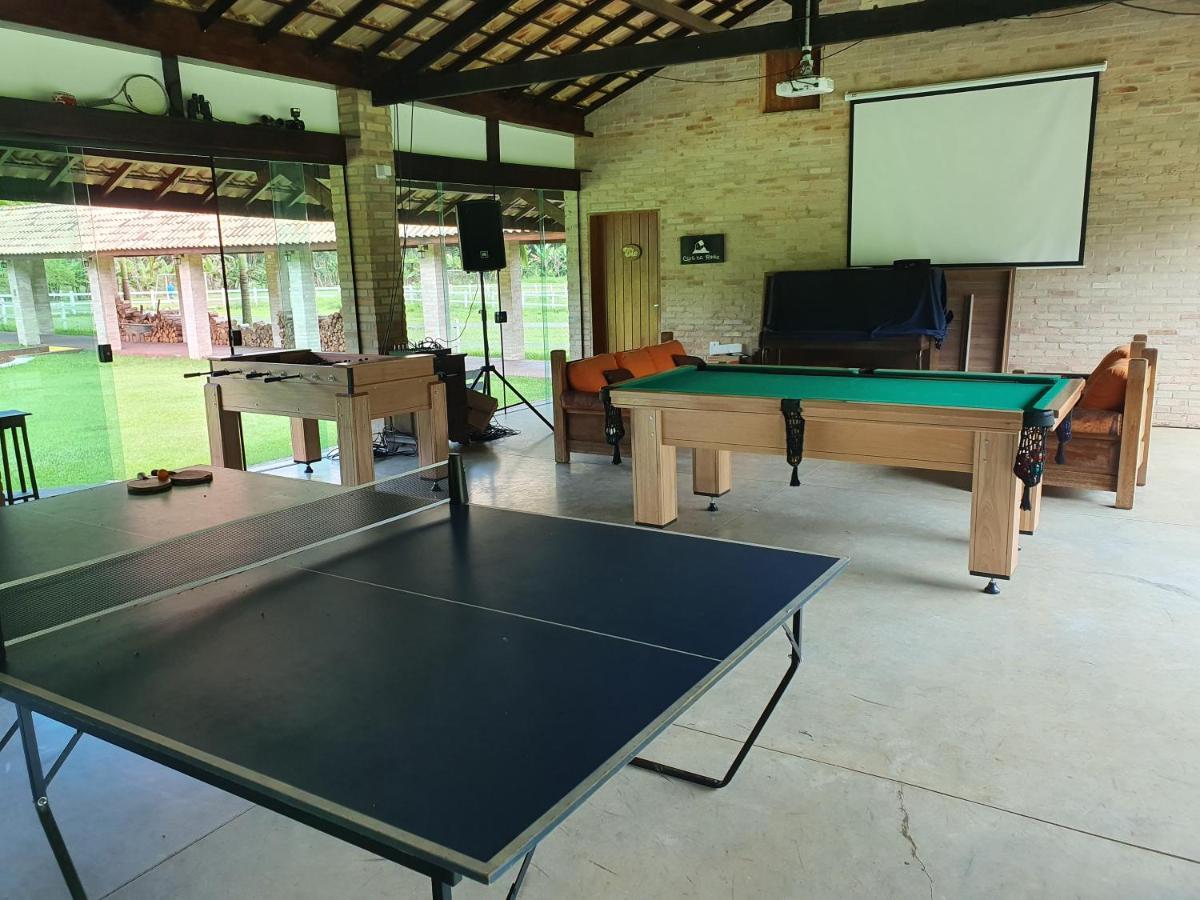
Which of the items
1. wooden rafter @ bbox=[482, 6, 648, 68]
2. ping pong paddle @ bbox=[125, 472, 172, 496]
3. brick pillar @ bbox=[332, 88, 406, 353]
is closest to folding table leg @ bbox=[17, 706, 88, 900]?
ping pong paddle @ bbox=[125, 472, 172, 496]

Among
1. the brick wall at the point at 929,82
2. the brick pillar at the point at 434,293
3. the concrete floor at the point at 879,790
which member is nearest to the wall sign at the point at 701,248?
the brick wall at the point at 929,82

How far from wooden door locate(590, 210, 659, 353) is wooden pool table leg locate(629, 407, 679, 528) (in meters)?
6.15

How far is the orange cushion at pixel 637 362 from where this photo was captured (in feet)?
23.9

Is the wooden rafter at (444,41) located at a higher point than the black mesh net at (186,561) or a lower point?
higher

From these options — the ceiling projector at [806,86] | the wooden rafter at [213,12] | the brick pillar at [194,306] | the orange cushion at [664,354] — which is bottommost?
the orange cushion at [664,354]

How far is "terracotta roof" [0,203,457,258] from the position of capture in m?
5.66

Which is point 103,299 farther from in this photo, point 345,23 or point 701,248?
point 701,248

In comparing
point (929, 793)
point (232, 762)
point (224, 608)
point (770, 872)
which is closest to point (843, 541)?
point (929, 793)

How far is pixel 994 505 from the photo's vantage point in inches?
164

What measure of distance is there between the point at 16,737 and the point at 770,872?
104 inches

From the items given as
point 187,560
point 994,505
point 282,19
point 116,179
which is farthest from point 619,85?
point 187,560

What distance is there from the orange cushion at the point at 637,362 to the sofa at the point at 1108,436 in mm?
3134

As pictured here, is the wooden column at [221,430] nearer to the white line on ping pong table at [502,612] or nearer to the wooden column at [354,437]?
the wooden column at [354,437]

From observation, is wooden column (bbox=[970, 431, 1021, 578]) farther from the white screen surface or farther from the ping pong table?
the white screen surface
